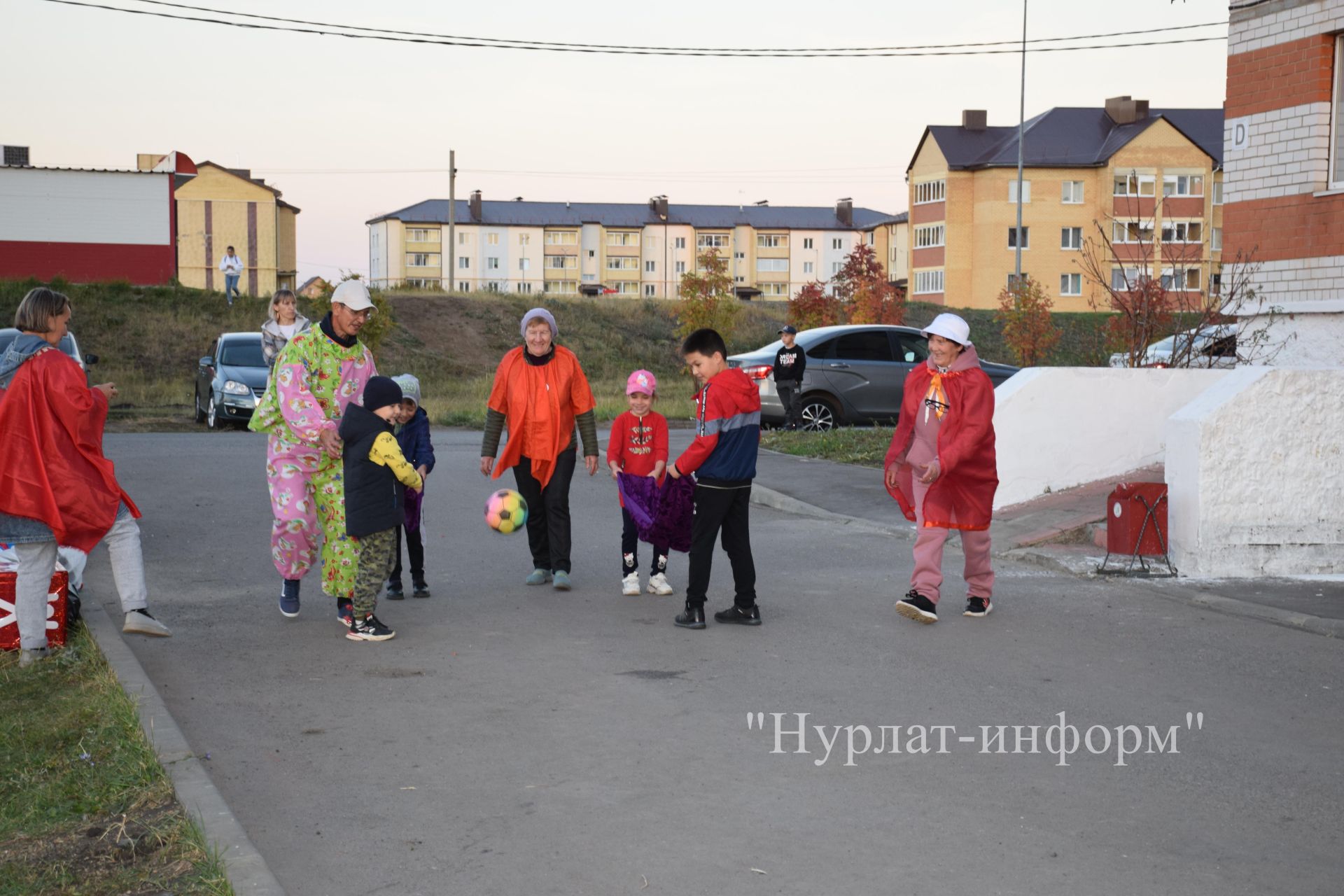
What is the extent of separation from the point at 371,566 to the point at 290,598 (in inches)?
36.9

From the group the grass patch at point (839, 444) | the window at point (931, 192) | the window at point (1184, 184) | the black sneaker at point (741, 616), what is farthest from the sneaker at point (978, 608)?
the window at point (1184, 184)

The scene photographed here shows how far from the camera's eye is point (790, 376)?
70.1ft

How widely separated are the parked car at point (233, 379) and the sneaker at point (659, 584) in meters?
15.2

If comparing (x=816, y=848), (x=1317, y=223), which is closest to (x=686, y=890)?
(x=816, y=848)

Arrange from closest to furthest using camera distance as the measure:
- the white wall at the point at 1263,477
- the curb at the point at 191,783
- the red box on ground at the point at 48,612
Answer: the curb at the point at 191,783, the red box on ground at the point at 48,612, the white wall at the point at 1263,477

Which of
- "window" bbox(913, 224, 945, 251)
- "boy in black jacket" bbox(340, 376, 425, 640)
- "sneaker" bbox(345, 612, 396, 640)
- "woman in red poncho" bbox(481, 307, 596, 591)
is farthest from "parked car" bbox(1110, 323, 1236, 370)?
"window" bbox(913, 224, 945, 251)

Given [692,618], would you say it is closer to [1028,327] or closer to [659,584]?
[659,584]

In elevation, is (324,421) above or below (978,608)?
above

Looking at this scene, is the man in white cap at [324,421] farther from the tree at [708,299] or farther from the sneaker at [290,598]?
the tree at [708,299]

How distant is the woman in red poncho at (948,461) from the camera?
825 centimetres

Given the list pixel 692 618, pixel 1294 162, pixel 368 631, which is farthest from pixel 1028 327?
pixel 368 631

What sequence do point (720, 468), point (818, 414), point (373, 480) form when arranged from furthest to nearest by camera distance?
point (818, 414) → point (720, 468) → point (373, 480)

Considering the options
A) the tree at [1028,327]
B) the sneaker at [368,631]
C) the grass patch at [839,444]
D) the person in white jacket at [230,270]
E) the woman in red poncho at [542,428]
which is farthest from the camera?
the person in white jacket at [230,270]

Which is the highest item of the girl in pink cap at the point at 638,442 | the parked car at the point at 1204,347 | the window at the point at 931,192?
the window at the point at 931,192
